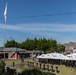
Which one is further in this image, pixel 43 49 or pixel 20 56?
pixel 43 49

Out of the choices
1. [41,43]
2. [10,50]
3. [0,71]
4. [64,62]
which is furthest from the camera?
[41,43]

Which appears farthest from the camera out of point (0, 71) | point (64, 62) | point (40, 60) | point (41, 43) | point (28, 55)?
point (41, 43)

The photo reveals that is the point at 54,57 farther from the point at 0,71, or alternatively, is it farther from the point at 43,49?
the point at 43,49

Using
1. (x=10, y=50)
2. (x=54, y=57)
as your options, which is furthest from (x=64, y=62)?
(x=10, y=50)

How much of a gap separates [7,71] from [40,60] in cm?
3156

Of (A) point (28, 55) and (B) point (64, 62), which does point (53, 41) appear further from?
(B) point (64, 62)

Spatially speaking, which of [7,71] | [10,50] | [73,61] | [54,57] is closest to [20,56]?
[10,50]

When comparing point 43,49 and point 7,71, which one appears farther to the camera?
point 43,49

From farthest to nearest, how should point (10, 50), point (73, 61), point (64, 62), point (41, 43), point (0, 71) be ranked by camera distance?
point (41, 43) → point (10, 50) → point (64, 62) → point (73, 61) → point (0, 71)

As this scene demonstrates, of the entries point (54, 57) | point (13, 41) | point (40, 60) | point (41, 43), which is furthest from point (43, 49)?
point (54, 57)

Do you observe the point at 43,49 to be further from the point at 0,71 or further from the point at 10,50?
the point at 0,71

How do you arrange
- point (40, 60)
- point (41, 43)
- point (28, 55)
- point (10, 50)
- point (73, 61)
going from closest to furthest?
point (73, 61) < point (40, 60) < point (10, 50) < point (28, 55) < point (41, 43)

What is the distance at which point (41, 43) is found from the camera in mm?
103688

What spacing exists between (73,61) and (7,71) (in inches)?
829
